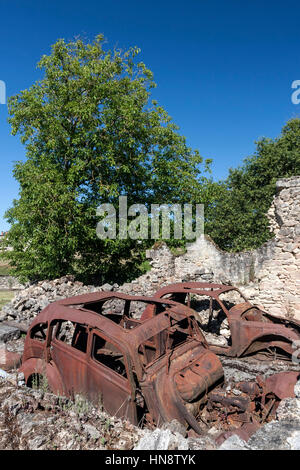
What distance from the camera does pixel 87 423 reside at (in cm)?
274

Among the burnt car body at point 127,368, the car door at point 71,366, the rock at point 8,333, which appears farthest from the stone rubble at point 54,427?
the rock at point 8,333

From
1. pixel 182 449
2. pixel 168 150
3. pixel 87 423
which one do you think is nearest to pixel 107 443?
pixel 87 423

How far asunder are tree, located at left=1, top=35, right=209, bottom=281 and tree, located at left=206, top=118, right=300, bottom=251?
5619mm

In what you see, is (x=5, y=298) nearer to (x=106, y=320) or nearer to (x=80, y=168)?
(x=80, y=168)

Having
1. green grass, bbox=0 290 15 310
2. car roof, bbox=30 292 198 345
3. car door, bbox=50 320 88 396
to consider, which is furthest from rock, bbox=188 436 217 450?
green grass, bbox=0 290 15 310

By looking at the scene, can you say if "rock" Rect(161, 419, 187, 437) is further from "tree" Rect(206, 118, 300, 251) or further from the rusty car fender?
"tree" Rect(206, 118, 300, 251)

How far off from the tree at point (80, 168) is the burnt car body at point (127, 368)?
6.77 m

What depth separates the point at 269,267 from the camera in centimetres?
953

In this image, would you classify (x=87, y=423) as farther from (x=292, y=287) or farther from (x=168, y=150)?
(x=168, y=150)

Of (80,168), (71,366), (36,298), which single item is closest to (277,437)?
(71,366)

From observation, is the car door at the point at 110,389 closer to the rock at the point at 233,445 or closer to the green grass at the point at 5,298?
the rock at the point at 233,445

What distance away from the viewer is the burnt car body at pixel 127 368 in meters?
3.69

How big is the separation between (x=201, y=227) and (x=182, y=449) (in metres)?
13.5

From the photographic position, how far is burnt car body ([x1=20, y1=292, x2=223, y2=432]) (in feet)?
12.1
